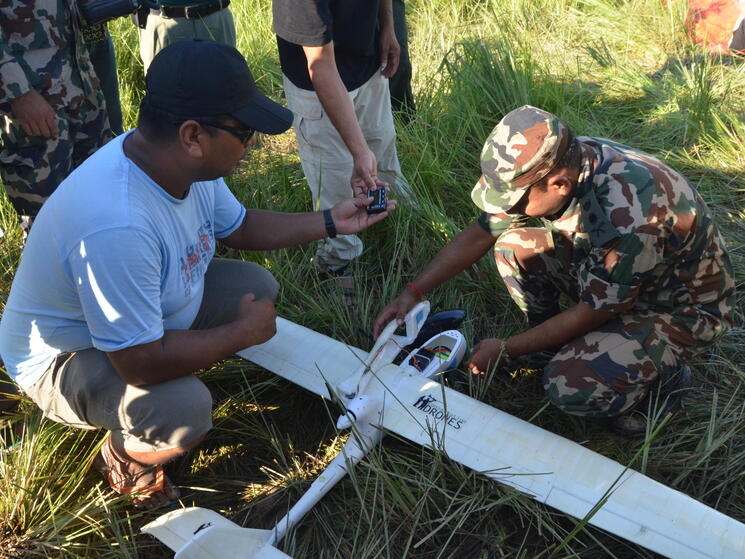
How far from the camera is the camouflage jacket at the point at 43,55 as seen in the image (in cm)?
324

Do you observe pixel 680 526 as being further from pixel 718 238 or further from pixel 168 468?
pixel 168 468

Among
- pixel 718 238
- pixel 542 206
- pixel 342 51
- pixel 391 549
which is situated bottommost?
pixel 391 549

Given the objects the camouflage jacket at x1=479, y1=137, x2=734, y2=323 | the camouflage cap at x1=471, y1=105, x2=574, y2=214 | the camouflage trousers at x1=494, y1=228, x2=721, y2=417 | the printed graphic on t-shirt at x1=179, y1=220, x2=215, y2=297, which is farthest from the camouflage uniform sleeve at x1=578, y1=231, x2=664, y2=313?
the printed graphic on t-shirt at x1=179, y1=220, x2=215, y2=297

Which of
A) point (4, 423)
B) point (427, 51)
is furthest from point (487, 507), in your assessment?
point (427, 51)

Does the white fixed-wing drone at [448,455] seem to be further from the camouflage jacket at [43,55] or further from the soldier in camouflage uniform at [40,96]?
the camouflage jacket at [43,55]

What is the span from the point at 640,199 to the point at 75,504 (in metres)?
2.36

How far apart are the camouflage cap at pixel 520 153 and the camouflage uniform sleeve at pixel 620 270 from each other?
0.37 metres

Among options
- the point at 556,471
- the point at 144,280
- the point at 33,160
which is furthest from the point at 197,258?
the point at 556,471

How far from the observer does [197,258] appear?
264cm

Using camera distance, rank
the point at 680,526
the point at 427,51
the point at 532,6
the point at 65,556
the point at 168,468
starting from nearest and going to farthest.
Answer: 1. the point at 680,526
2. the point at 65,556
3. the point at 168,468
4. the point at 427,51
5. the point at 532,6

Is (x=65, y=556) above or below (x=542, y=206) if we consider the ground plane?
below

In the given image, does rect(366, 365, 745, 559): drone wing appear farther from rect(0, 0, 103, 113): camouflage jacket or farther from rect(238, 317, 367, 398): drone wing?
rect(0, 0, 103, 113): camouflage jacket

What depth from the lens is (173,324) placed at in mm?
2617

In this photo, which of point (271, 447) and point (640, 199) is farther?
point (271, 447)
